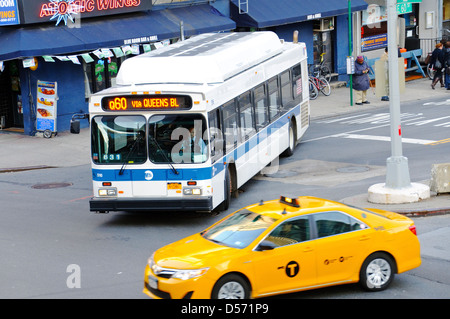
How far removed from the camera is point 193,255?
10.4 meters

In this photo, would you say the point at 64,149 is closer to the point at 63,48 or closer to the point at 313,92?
the point at 63,48

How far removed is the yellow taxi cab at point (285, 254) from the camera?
10.1 m

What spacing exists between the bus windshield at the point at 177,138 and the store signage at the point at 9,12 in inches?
455

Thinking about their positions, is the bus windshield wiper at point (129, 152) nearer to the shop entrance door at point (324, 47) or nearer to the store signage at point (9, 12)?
the store signage at point (9, 12)

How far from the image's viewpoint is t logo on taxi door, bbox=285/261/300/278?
10.5m

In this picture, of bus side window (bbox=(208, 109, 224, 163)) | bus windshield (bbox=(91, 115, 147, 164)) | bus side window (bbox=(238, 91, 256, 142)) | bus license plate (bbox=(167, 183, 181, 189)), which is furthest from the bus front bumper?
bus side window (bbox=(238, 91, 256, 142))

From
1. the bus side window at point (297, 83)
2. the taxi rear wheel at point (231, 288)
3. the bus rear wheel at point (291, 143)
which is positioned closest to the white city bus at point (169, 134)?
the bus rear wheel at point (291, 143)

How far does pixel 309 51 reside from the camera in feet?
113

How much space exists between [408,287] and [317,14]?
2319cm

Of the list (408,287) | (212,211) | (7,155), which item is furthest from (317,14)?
(408,287)

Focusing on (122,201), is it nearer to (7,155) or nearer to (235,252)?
(235,252)

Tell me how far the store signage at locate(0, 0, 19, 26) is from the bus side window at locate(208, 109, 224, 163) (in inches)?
450

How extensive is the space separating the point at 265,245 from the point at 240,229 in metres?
0.73

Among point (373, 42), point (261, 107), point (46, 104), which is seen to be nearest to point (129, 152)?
→ point (261, 107)
